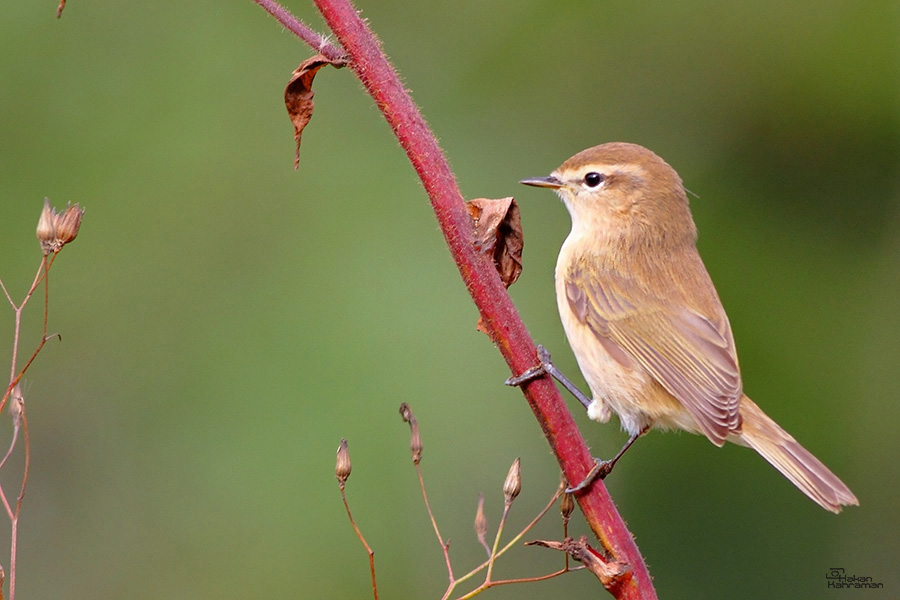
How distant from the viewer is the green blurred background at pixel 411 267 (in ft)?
13.6

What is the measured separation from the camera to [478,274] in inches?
56.1

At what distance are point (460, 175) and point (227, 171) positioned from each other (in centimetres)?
112

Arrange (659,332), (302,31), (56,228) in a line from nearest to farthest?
(302,31)
(56,228)
(659,332)

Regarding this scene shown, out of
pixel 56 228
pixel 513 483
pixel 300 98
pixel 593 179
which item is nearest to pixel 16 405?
pixel 56 228

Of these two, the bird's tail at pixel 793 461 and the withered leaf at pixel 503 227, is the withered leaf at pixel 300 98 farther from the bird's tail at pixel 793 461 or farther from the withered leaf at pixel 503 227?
the bird's tail at pixel 793 461

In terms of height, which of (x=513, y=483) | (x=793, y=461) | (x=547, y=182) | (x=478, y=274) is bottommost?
(x=793, y=461)

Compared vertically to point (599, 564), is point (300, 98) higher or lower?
higher

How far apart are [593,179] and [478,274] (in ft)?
6.39

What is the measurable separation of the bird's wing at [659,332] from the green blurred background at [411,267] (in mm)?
1131

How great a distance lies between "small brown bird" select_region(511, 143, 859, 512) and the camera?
2871mm

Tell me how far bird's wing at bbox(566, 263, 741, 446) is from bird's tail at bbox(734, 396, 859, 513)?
0.09 meters

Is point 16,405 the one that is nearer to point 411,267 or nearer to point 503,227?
point 503,227

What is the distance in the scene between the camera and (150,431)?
14.1 feet

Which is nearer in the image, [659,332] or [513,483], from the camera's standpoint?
[513,483]
